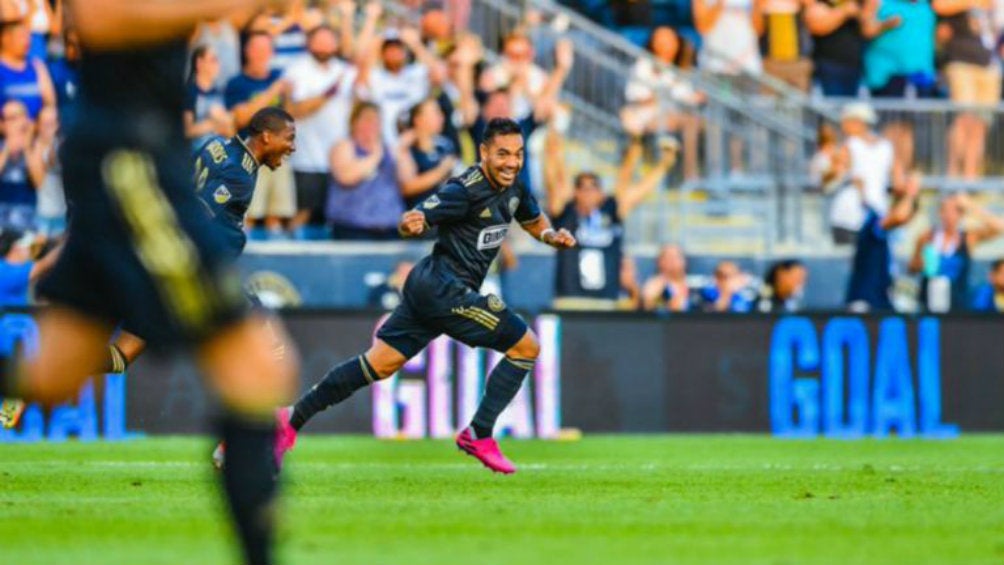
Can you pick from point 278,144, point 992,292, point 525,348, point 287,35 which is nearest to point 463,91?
point 287,35

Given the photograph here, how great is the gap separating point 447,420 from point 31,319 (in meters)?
3.41

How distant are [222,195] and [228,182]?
0.09 meters

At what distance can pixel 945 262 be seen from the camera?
20.7m

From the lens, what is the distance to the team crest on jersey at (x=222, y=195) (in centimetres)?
1274

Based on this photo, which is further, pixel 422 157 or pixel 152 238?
pixel 422 157

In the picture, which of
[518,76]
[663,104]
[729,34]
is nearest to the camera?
[518,76]

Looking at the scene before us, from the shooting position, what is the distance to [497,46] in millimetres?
21109

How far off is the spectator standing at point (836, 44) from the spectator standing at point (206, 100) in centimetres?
663

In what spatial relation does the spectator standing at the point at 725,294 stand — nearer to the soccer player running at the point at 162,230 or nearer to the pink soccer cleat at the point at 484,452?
the pink soccer cleat at the point at 484,452

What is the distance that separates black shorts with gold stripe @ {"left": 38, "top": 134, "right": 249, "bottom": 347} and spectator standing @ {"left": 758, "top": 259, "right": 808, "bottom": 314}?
1283 centimetres

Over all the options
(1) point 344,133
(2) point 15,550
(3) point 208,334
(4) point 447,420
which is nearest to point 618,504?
(2) point 15,550

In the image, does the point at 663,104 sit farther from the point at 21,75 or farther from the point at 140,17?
the point at 140,17

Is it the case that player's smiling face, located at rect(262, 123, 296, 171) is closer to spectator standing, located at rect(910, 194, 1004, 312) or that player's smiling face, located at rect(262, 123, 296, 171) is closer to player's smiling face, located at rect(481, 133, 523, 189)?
player's smiling face, located at rect(481, 133, 523, 189)

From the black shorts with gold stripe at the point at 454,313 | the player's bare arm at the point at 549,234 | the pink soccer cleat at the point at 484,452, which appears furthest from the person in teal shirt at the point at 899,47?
the pink soccer cleat at the point at 484,452
